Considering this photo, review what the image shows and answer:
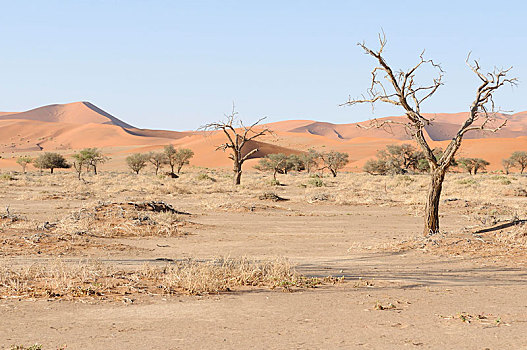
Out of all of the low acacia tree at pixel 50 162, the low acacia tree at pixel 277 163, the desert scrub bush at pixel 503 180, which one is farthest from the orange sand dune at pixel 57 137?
the desert scrub bush at pixel 503 180

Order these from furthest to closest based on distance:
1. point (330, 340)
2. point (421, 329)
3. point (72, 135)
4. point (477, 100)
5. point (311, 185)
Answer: point (72, 135), point (311, 185), point (477, 100), point (421, 329), point (330, 340)

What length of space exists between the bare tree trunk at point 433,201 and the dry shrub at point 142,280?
6.04 metres

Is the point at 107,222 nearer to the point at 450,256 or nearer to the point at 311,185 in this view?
the point at 450,256

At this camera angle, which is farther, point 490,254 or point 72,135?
point 72,135

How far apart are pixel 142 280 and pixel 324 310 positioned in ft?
10.5

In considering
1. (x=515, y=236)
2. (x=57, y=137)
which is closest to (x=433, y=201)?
(x=515, y=236)

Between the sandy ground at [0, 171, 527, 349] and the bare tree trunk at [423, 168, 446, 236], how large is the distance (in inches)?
51.8

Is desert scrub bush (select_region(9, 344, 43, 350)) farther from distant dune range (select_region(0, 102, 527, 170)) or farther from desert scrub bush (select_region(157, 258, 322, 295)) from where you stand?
distant dune range (select_region(0, 102, 527, 170))

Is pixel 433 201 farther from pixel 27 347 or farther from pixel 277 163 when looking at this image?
pixel 277 163

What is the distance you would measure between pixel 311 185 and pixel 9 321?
A: 1536 inches

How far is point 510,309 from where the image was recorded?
26.9ft

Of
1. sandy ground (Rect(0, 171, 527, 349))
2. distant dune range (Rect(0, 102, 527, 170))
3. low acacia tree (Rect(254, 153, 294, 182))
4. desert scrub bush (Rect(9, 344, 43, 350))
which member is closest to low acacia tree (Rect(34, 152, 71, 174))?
distant dune range (Rect(0, 102, 527, 170))

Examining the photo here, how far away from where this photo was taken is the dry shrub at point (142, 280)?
8.71 meters

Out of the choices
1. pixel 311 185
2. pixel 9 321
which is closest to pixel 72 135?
pixel 311 185
